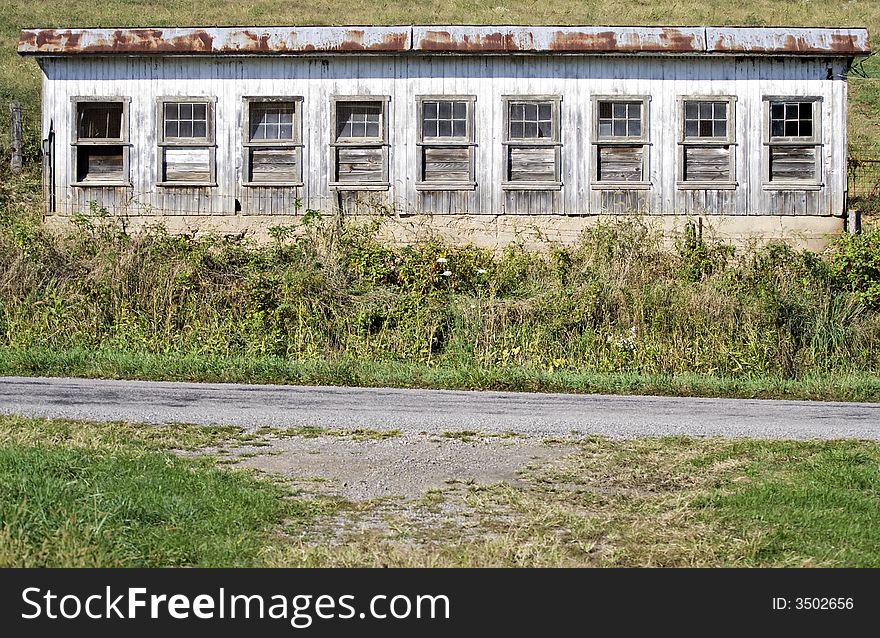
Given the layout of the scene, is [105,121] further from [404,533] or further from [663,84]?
[404,533]

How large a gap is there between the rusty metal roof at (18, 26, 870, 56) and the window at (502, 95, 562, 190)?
1028 mm

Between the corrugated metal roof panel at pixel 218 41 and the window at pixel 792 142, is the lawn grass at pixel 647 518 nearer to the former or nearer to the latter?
the window at pixel 792 142

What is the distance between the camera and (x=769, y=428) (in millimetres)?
10875

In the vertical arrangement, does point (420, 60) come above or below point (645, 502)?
above

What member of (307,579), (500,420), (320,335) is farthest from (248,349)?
(307,579)

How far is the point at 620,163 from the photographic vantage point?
20.9 metres

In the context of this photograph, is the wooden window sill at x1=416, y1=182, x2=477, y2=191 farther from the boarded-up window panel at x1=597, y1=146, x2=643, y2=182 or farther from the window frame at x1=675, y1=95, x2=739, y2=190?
the window frame at x1=675, y1=95, x2=739, y2=190

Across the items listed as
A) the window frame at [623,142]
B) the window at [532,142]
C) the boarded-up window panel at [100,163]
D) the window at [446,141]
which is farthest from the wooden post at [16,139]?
the window frame at [623,142]

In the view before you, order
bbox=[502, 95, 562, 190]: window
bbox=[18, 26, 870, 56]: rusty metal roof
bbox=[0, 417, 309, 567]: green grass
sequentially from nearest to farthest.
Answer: bbox=[0, 417, 309, 567]: green grass, bbox=[18, 26, 870, 56]: rusty metal roof, bbox=[502, 95, 562, 190]: window

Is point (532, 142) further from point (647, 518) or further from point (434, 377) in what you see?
point (647, 518)

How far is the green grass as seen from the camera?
239 inches

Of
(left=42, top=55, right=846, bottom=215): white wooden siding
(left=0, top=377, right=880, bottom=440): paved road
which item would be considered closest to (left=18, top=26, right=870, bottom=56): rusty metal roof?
(left=42, top=55, right=846, bottom=215): white wooden siding

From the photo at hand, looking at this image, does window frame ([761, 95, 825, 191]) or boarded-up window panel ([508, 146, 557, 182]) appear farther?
boarded-up window panel ([508, 146, 557, 182])

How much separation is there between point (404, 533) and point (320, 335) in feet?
30.2
